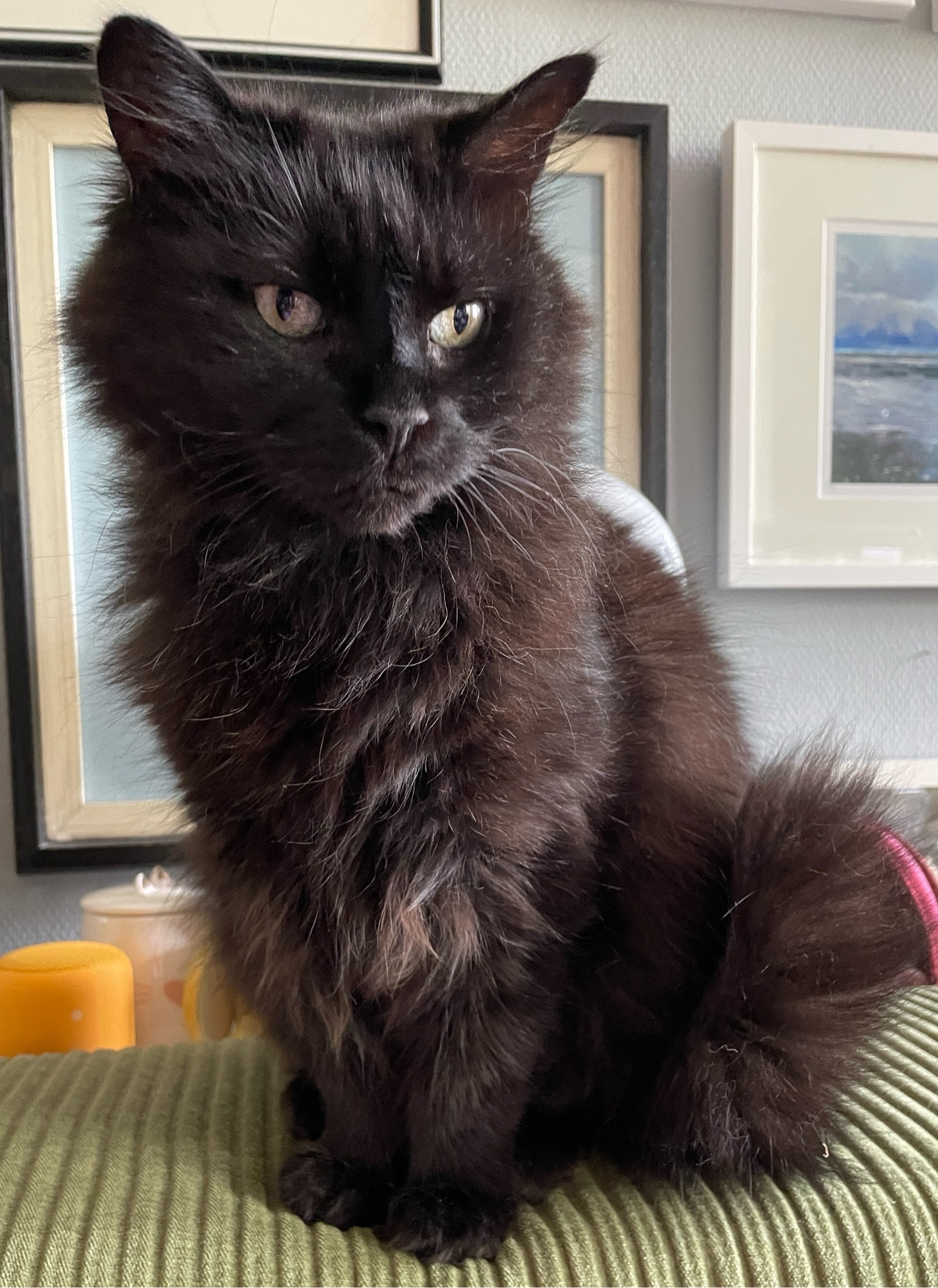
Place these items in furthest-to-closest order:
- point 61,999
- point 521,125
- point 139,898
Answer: point 139,898 < point 61,999 < point 521,125

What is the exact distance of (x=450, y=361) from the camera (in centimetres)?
62

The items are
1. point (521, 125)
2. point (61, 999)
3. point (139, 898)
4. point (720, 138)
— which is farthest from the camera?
point (720, 138)

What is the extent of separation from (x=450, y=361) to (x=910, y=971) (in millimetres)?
565

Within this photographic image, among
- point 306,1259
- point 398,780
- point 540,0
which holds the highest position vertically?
point 540,0

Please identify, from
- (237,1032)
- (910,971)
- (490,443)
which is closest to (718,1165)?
(910,971)

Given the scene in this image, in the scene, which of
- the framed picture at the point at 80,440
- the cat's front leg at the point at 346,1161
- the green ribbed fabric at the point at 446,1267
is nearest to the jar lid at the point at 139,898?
the framed picture at the point at 80,440

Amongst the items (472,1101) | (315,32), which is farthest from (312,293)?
(315,32)

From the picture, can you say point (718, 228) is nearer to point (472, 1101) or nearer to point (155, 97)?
point (155, 97)

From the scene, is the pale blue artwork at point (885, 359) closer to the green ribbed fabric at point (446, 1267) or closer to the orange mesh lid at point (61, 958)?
the green ribbed fabric at point (446, 1267)

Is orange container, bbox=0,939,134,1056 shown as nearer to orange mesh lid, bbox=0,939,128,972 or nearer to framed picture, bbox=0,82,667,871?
orange mesh lid, bbox=0,939,128,972

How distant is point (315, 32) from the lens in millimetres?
1233

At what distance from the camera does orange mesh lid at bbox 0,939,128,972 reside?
1052mm

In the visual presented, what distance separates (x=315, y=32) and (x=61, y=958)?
1.24 m

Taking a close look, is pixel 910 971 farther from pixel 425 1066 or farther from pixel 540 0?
pixel 540 0
